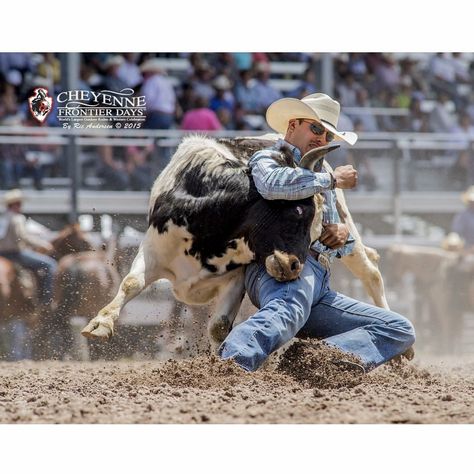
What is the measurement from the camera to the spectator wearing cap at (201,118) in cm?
826

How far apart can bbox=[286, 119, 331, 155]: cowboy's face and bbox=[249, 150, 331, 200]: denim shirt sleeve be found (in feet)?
0.91

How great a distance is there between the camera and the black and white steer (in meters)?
5.38

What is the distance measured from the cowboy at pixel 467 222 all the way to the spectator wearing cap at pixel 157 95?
265 centimetres

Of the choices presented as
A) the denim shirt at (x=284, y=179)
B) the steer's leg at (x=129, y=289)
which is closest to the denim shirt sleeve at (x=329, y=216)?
the denim shirt at (x=284, y=179)

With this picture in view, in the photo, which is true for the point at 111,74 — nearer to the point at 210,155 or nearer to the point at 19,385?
the point at 210,155

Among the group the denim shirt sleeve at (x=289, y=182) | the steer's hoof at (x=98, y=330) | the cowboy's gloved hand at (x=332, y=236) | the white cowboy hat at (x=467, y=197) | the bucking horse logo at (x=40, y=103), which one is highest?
the bucking horse logo at (x=40, y=103)

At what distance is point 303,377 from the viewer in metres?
5.39

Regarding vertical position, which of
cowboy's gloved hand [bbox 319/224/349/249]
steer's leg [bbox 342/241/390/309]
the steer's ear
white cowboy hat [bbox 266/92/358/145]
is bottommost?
steer's leg [bbox 342/241/390/309]

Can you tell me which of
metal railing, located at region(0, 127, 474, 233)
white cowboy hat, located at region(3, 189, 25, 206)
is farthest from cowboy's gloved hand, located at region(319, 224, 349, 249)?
white cowboy hat, located at region(3, 189, 25, 206)

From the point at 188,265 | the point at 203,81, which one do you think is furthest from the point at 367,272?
the point at 203,81

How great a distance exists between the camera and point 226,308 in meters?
5.73

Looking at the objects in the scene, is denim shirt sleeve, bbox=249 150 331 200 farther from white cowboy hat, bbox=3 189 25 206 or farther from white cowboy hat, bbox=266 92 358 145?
Answer: white cowboy hat, bbox=3 189 25 206

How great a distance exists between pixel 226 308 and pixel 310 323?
18.2 inches

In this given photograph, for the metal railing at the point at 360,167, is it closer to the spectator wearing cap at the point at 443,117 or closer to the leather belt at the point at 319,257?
the spectator wearing cap at the point at 443,117
